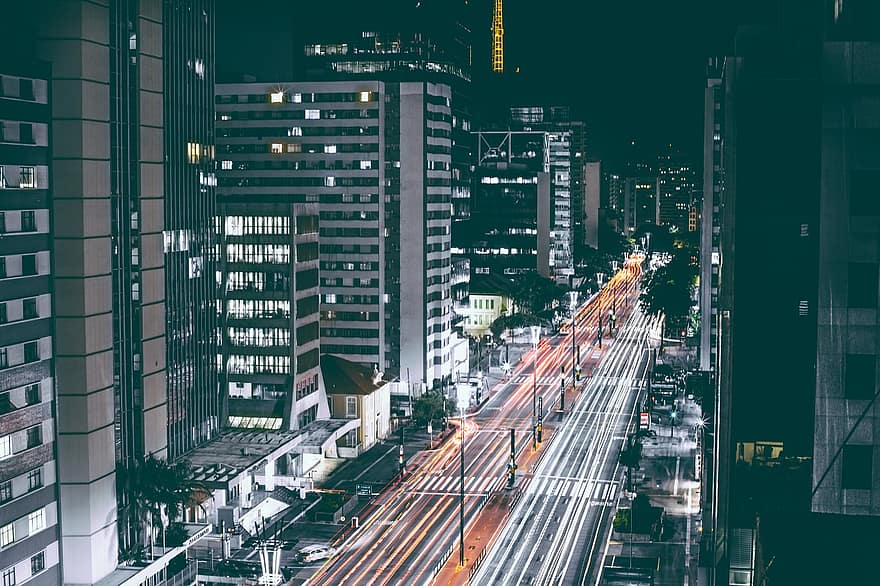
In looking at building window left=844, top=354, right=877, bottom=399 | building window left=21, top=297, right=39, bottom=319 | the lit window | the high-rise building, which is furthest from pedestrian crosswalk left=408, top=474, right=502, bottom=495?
building window left=844, top=354, right=877, bottom=399

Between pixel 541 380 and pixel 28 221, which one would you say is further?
pixel 541 380

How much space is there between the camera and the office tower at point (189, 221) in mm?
111875

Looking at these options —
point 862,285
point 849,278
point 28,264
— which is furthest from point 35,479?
point 862,285

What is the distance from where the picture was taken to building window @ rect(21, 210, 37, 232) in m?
82.3

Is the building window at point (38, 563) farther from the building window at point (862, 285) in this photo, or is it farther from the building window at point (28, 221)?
the building window at point (862, 285)

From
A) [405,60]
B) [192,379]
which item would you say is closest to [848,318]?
[192,379]

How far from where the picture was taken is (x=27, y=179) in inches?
3265

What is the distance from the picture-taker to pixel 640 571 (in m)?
89.9

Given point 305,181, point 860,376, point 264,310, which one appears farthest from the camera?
point 305,181

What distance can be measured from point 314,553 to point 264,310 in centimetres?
3780

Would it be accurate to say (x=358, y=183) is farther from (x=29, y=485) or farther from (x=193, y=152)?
(x=29, y=485)

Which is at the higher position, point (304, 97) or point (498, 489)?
point (304, 97)

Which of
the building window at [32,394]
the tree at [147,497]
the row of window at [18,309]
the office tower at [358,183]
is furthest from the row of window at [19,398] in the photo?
the office tower at [358,183]

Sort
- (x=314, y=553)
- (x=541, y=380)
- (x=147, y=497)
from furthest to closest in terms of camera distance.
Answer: (x=541, y=380), (x=314, y=553), (x=147, y=497)
